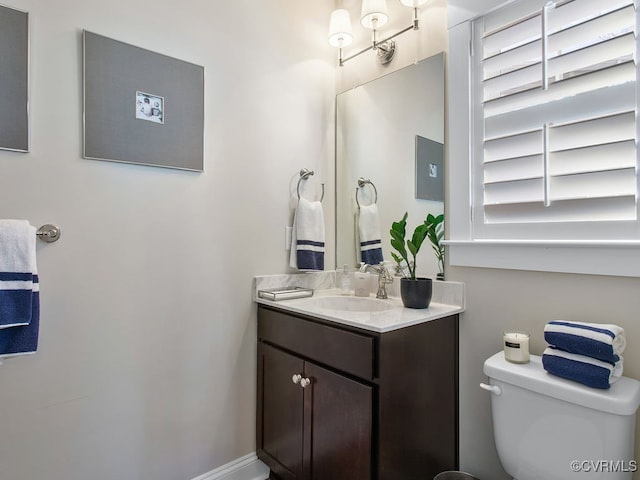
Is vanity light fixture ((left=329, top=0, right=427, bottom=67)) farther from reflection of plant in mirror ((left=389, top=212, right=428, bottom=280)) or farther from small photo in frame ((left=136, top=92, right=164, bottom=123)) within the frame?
small photo in frame ((left=136, top=92, right=164, bottom=123))

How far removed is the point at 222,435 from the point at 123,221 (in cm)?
104

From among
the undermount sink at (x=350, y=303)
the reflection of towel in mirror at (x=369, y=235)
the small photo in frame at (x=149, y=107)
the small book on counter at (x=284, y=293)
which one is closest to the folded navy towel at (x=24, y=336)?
the small photo in frame at (x=149, y=107)

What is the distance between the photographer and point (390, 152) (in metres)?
1.85

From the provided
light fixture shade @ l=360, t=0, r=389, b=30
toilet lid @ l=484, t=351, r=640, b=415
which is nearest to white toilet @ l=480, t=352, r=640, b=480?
toilet lid @ l=484, t=351, r=640, b=415

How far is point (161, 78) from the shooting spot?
1.45m

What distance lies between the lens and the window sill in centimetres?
110

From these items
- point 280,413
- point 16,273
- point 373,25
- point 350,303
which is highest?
point 373,25

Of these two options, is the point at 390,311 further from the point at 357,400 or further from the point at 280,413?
the point at 280,413

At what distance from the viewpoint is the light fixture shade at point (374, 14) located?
1.73m

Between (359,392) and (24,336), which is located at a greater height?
(24,336)

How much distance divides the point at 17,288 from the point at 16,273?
4 cm

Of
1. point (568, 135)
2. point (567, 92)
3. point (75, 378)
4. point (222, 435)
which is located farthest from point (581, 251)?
point (75, 378)

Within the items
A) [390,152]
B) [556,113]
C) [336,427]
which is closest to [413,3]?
[390,152]

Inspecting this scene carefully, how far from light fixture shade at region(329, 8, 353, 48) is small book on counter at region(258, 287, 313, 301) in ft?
4.38
